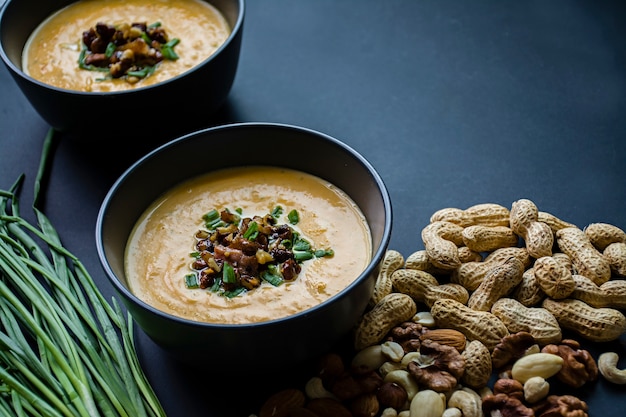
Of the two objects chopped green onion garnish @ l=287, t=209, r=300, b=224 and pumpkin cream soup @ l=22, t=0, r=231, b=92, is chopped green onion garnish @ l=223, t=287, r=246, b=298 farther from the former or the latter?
pumpkin cream soup @ l=22, t=0, r=231, b=92

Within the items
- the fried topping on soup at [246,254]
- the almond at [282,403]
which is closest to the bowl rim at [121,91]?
the fried topping on soup at [246,254]

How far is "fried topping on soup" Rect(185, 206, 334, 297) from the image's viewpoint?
6.72ft

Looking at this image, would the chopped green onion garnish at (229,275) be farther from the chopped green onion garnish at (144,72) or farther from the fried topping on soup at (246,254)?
the chopped green onion garnish at (144,72)

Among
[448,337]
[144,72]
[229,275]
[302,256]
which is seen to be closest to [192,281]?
[229,275]

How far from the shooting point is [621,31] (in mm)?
3029

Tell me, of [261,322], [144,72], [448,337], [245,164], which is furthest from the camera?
[144,72]

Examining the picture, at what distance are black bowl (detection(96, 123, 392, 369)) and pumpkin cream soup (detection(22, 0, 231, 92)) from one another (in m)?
0.43

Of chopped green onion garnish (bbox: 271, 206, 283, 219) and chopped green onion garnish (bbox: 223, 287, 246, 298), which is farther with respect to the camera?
chopped green onion garnish (bbox: 271, 206, 283, 219)

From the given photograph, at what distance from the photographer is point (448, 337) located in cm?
210

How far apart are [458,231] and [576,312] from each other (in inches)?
15.0

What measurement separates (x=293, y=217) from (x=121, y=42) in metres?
0.92

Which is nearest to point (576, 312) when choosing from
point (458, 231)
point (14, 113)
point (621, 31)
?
point (458, 231)

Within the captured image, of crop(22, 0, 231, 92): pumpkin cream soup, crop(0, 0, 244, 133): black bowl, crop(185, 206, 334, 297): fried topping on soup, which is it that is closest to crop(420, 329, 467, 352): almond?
crop(185, 206, 334, 297): fried topping on soup

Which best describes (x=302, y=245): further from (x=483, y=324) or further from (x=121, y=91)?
(x=121, y=91)
